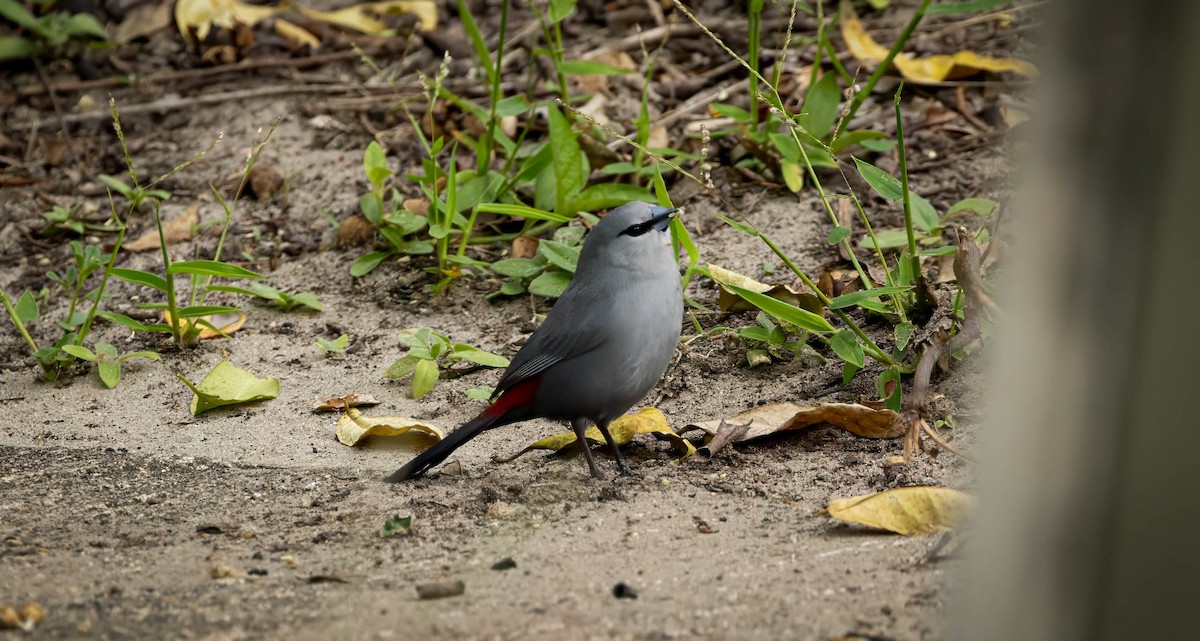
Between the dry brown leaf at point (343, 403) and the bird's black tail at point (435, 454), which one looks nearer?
the bird's black tail at point (435, 454)

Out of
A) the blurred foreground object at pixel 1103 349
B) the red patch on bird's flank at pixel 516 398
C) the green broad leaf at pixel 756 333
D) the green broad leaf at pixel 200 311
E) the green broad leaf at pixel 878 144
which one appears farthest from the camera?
the green broad leaf at pixel 878 144

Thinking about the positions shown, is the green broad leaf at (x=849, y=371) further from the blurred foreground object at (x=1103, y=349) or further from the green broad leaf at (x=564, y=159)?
the blurred foreground object at (x=1103, y=349)

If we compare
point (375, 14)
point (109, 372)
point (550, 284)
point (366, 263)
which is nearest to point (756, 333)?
point (550, 284)

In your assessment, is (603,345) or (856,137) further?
(856,137)

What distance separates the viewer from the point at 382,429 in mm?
3812

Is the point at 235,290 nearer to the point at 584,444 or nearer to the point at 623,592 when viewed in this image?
the point at 584,444

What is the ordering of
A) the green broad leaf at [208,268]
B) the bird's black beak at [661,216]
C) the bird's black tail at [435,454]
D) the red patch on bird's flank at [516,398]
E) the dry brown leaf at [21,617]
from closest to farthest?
the dry brown leaf at [21,617] < the bird's black tail at [435,454] < the red patch on bird's flank at [516,398] < the bird's black beak at [661,216] < the green broad leaf at [208,268]

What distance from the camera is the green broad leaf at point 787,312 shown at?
365 cm

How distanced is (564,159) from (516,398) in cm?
142

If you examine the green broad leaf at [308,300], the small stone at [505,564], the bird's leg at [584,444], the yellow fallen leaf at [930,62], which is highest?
the yellow fallen leaf at [930,62]

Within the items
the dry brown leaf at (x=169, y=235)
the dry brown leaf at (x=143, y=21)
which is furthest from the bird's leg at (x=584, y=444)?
the dry brown leaf at (x=143, y=21)

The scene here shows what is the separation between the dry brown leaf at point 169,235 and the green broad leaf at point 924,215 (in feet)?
10.1

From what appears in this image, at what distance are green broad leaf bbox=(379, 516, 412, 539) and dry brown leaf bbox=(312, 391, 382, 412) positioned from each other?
1.15 m

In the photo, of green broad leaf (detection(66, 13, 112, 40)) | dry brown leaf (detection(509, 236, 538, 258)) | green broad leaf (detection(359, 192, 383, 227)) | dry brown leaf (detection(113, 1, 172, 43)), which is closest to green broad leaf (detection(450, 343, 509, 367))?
dry brown leaf (detection(509, 236, 538, 258))
